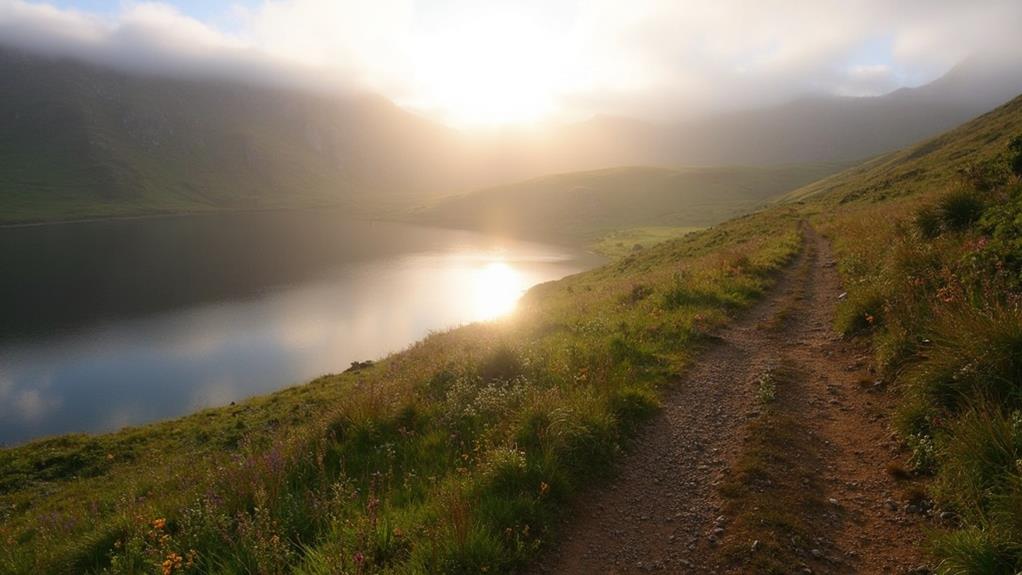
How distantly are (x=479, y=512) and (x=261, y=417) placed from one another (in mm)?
20842

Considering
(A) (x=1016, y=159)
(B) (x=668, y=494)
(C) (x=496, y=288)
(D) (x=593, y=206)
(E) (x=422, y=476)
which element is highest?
(D) (x=593, y=206)

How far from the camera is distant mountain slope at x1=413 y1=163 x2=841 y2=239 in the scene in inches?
6009

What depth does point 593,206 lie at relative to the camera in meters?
171

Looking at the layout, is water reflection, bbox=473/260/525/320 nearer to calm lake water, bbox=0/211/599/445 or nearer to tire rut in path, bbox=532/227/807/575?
calm lake water, bbox=0/211/599/445

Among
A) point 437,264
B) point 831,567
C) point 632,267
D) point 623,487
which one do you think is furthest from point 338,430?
point 437,264

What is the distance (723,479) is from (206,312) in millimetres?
63667

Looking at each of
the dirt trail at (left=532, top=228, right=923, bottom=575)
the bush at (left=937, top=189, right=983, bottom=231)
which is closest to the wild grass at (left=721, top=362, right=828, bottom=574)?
the dirt trail at (left=532, top=228, right=923, bottom=575)

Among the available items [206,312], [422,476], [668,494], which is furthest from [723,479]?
[206,312]

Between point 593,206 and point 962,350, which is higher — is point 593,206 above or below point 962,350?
above

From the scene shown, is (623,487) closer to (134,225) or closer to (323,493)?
(323,493)

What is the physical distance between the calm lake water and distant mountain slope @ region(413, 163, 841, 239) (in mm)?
42723

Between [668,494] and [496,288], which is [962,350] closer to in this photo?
[668,494]

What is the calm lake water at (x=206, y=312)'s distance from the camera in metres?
36.2

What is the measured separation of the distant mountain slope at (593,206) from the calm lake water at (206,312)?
140 ft
